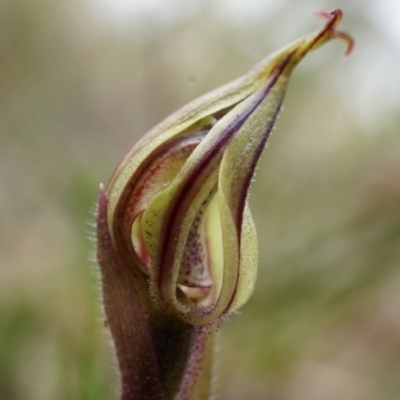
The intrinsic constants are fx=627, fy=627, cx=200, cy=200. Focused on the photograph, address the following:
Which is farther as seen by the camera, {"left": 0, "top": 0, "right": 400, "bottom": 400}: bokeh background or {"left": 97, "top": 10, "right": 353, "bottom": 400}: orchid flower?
{"left": 0, "top": 0, "right": 400, "bottom": 400}: bokeh background

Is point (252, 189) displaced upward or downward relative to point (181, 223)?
upward

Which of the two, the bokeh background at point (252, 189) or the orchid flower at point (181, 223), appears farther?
the bokeh background at point (252, 189)

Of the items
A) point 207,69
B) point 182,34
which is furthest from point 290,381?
point 182,34

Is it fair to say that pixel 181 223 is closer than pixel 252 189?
Yes
